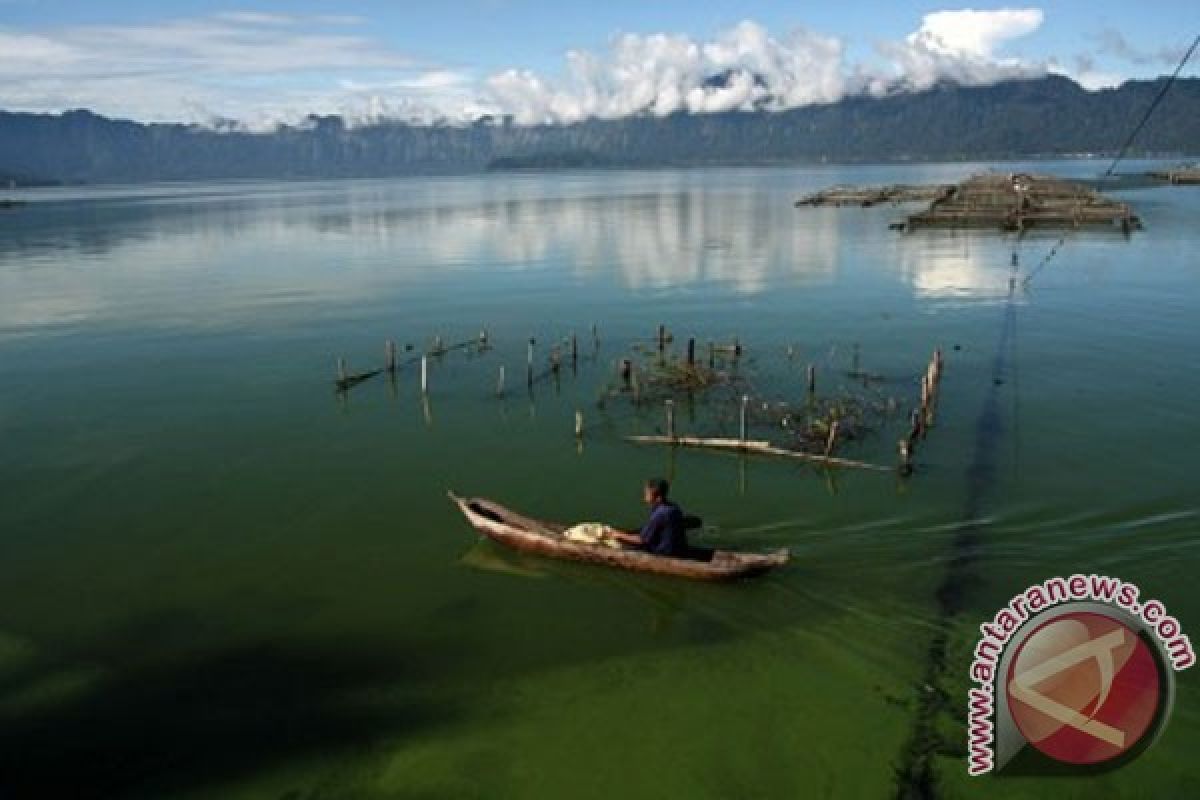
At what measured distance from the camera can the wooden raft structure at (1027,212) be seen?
78812mm

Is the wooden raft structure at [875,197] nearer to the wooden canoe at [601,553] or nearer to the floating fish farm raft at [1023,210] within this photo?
the floating fish farm raft at [1023,210]

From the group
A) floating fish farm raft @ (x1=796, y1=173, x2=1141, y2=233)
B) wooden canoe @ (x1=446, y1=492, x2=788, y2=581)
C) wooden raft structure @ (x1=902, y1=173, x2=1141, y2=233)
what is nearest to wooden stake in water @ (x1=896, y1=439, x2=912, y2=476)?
wooden canoe @ (x1=446, y1=492, x2=788, y2=581)

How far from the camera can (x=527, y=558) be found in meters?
19.5

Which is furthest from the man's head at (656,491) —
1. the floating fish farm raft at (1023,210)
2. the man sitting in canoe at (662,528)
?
the floating fish farm raft at (1023,210)

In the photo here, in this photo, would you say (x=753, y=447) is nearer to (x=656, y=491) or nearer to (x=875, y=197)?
(x=656, y=491)

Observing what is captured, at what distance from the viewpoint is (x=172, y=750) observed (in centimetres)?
1369

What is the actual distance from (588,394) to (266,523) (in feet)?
44.3

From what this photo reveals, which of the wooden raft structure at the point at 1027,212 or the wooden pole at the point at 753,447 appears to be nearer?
the wooden pole at the point at 753,447

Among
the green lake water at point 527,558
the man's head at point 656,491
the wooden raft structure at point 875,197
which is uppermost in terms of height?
the wooden raft structure at point 875,197

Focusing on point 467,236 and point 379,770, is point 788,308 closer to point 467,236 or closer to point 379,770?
point 379,770

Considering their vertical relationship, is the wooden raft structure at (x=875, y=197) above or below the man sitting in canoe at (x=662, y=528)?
above

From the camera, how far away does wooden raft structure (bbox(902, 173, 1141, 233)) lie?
78812mm

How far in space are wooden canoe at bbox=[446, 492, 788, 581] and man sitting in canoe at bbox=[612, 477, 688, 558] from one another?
188 mm

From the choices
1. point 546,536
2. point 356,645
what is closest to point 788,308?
point 546,536
